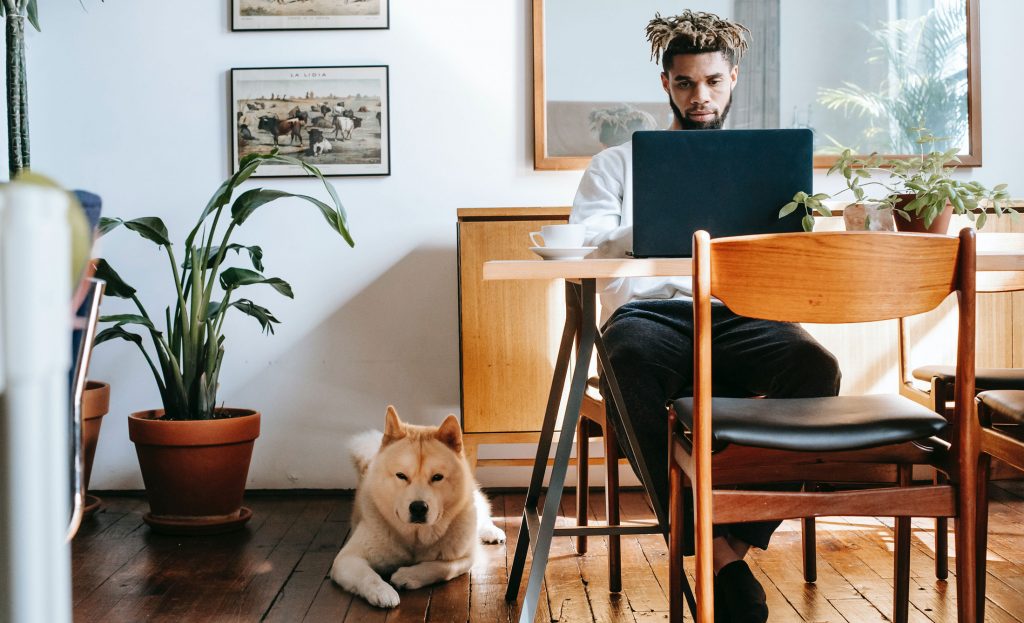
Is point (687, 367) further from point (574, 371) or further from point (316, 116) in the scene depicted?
point (316, 116)

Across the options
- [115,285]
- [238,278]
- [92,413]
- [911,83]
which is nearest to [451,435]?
[238,278]

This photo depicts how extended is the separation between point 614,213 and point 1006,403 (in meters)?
0.99

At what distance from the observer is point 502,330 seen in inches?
102

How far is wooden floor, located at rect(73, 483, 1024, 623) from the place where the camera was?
185cm

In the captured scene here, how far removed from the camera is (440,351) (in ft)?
9.85

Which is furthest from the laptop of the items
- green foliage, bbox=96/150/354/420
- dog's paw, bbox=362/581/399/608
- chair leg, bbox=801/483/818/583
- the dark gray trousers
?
green foliage, bbox=96/150/354/420

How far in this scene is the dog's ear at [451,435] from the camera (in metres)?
2.16

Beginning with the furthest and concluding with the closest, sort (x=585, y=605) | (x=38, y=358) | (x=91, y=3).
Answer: (x=91, y=3), (x=585, y=605), (x=38, y=358)

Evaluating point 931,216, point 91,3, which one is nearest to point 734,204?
point 931,216

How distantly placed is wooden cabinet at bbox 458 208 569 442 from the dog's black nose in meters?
0.56

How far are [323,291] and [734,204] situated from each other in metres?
1.77

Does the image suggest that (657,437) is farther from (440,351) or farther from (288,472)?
(288,472)

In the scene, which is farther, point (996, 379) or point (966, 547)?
point (996, 379)

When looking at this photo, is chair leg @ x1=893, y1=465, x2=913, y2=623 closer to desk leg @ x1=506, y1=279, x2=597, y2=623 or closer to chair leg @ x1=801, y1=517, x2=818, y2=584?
chair leg @ x1=801, y1=517, x2=818, y2=584
